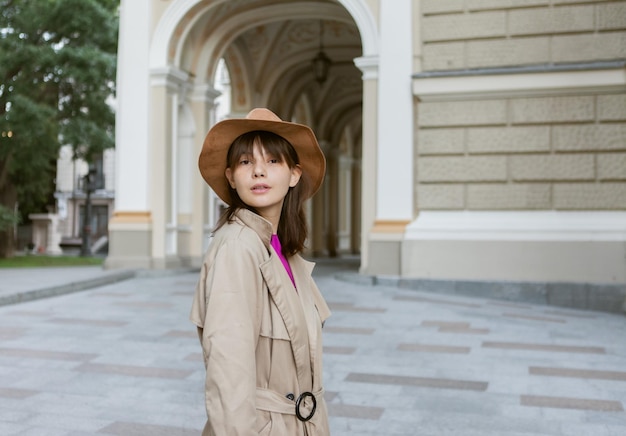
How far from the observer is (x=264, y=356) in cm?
182

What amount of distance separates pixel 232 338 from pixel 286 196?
0.55 metres

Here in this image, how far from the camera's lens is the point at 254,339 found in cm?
174

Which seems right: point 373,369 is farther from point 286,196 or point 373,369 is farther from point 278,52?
point 278,52

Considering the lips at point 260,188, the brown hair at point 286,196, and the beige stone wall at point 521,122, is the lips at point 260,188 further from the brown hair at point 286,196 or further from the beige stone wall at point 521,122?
the beige stone wall at point 521,122

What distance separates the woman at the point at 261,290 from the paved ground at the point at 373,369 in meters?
2.20

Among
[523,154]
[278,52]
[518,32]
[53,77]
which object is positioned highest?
[278,52]

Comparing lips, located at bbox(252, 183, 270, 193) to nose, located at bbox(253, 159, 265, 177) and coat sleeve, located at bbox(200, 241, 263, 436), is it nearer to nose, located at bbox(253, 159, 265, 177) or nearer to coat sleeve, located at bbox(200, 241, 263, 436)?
nose, located at bbox(253, 159, 265, 177)

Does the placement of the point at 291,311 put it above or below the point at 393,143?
below

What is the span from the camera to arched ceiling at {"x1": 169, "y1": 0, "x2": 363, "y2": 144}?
574 inches

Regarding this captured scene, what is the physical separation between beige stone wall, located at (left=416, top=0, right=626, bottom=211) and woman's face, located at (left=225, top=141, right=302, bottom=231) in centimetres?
936

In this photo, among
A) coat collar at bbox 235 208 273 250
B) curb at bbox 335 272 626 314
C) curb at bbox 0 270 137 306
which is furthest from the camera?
curb at bbox 335 272 626 314

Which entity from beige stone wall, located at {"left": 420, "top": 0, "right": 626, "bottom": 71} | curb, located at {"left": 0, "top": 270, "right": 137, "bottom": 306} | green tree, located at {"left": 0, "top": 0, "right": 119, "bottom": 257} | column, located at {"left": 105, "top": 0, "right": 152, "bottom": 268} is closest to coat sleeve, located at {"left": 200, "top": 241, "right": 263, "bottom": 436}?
curb, located at {"left": 0, "top": 270, "right": 137, "bottom": 306}

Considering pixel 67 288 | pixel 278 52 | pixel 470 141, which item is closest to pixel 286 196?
pixel 67 288

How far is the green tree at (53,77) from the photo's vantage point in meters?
17.7
